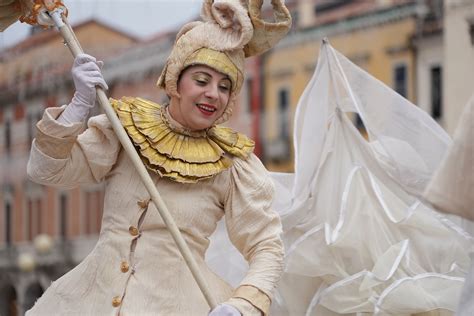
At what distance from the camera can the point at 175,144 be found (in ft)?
9.68

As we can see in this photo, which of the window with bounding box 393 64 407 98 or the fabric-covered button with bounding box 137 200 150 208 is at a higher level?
the window with bounding box 393 64 407 98

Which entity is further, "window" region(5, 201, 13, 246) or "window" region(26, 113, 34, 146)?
"window" region(5, 201, 13, 246)

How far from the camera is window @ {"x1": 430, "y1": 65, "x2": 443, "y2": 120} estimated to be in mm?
14250

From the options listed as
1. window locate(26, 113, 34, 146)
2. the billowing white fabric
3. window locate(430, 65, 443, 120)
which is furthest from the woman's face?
window locate(26, 113, 34, 146)

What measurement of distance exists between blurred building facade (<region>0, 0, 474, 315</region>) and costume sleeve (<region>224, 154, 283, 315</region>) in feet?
32.3

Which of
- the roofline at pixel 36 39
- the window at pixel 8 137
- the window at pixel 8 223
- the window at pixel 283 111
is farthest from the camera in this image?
the window at pixel 8 223

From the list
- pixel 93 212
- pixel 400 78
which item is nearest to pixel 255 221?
pixel 400 78

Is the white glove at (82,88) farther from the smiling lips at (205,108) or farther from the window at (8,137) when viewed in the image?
the window at (8,137)

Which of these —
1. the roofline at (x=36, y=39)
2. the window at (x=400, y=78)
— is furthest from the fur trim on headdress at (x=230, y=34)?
the roofline at (x=36, y=39)

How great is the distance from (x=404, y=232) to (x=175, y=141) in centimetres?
109

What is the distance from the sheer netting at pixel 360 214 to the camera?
11.3ft

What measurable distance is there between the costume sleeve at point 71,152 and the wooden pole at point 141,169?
0.09m

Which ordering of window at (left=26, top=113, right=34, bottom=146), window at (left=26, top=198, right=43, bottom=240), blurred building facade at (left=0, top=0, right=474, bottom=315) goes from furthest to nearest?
window at (left=26, top=198, right=43, bottom=240)
window at (left=26, top=113, right=34, bottom=146)
blurred building facade at (left=0, top=0, right=474, bottom=315)

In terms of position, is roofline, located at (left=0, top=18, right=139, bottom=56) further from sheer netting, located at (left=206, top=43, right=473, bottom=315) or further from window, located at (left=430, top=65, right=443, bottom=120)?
sheer netting, located at (left=206, top=43, right=473, bottom=315)
